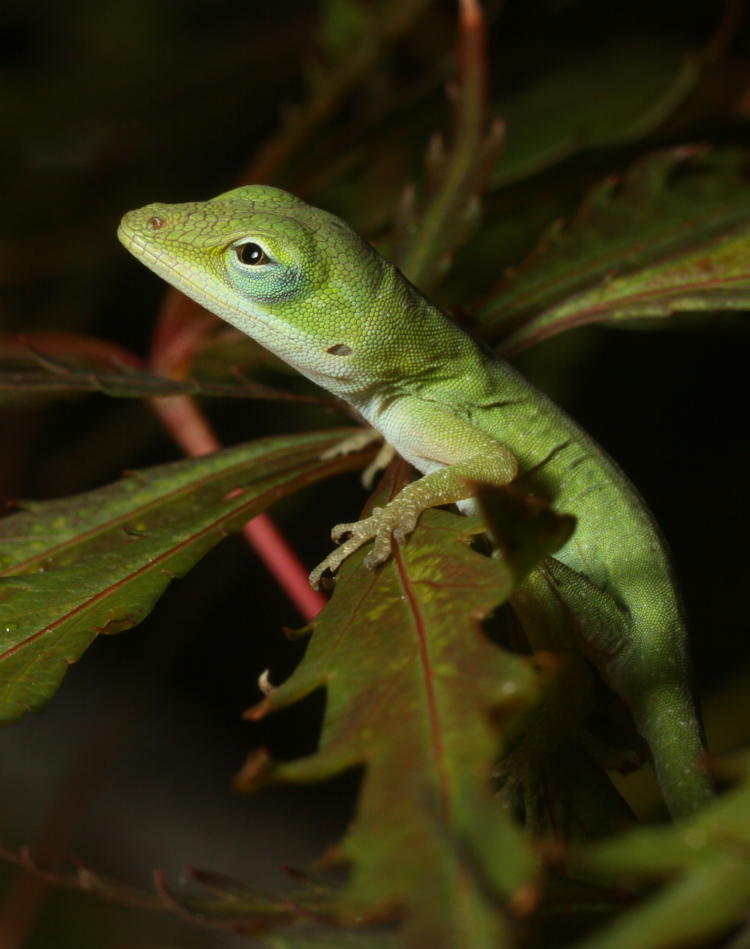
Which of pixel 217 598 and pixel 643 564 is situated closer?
pixel 643 564

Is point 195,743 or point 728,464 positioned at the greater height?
point 195,743

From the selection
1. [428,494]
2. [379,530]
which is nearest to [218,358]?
[428,494]

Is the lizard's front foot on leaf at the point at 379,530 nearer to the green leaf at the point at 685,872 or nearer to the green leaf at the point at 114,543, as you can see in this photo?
the green leaf at the point at 114,543

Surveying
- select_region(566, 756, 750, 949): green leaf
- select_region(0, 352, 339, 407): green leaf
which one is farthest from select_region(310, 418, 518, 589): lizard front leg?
select_region(566, 756, 750, 949): green leaf

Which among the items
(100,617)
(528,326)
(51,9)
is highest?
(51,9)

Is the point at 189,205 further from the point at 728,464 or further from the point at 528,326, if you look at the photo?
the point at 728,464

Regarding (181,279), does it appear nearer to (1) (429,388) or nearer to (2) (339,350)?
(2) (339,350)

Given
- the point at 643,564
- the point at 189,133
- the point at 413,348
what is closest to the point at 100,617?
the point at 413,348

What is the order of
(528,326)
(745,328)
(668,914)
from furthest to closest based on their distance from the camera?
(745,328) → (528,326) → (668,914)
